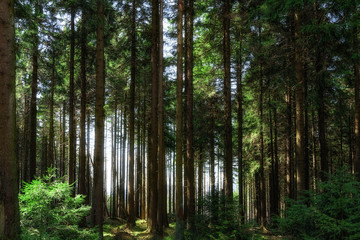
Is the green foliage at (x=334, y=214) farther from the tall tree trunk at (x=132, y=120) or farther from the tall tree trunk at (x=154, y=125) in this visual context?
the tall tree trunk at (x=132, y=120)

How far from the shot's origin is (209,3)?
15172 millimetres

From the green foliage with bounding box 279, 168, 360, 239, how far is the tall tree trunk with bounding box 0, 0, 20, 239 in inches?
253

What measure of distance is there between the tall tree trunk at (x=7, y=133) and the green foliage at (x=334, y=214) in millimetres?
6414

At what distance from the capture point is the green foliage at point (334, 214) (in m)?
5.31

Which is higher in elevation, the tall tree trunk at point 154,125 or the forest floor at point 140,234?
the tall tree trunk at point 154,125

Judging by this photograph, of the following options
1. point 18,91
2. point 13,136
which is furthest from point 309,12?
point 18,91

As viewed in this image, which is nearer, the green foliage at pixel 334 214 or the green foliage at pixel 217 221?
the green foliage at pixel 334 214

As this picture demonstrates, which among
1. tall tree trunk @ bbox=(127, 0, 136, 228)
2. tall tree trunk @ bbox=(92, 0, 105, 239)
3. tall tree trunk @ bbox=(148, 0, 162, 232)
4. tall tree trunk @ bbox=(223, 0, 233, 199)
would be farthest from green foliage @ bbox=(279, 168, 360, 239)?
tall tree trunk @ bbox=(127, 0, 136, 228)

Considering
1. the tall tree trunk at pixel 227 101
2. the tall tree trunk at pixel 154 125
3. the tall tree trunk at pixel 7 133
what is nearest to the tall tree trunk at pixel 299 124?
the tall tree trunk at pixel 227 101

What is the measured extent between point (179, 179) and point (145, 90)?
11583 mm

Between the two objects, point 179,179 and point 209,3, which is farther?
point 209,3

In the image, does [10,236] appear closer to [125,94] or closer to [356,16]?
[356,16]

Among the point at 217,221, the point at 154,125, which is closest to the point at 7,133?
the point at 154,125

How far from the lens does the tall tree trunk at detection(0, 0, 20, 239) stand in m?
4.71
